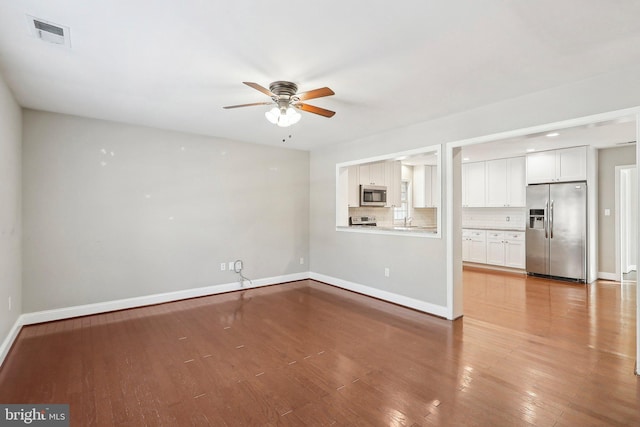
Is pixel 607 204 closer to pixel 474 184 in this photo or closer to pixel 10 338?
pixel 474 184

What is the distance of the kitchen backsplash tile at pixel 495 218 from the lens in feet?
22.5

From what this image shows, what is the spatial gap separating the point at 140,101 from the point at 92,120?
1.17 m

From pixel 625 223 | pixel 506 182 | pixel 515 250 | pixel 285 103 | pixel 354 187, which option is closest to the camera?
pixel 285 103

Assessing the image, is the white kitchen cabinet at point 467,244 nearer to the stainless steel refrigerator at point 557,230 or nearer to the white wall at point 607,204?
the stainless steel refrigerator at point 557,230

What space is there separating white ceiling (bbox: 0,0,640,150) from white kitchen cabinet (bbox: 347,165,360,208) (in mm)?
2564

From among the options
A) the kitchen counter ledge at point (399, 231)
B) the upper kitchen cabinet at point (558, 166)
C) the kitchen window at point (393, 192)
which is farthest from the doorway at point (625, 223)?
the kitchen counter ledge at point (399, 231)

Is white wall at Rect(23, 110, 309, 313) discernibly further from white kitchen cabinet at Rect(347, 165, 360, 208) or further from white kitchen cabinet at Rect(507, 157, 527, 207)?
white kitchen cabinet at Rect(507, 157, 527, 207)

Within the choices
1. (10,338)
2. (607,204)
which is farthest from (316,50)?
(607,204)

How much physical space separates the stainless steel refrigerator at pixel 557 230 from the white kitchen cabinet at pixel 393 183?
2.58 m

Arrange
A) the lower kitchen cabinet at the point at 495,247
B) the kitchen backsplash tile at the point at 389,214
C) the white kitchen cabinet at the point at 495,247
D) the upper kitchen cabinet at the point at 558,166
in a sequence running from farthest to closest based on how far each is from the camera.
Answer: the kitchen backsplash tile at the point at 389,214 < the white kitchen cabinet at the point at 495,247 < the lower kitchen cabinet at the point at 495,247 < the upper kitchen cabinet at the point at 558,166

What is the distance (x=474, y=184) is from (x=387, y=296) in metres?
4.16

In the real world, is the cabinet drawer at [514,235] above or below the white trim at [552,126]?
below

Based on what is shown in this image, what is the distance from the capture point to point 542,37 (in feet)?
6.86

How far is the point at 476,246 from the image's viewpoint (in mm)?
7082
